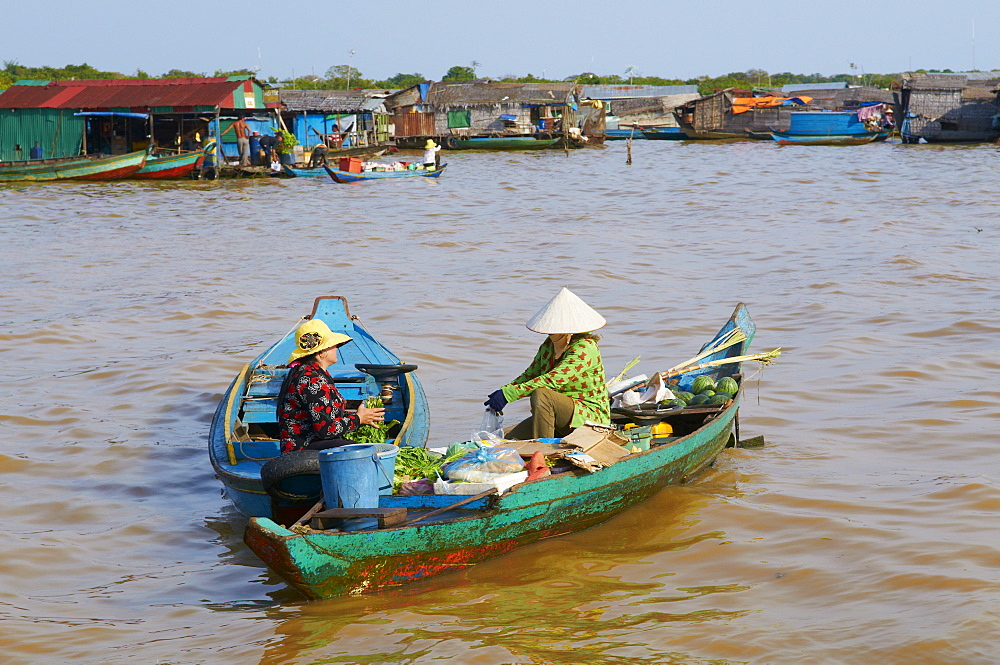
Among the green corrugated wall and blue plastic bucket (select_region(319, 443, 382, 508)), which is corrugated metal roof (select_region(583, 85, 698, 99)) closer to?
the green corrugated wall

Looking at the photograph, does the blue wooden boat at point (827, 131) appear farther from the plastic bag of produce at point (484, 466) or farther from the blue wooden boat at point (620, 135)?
the plastic bag of produce at point (484, 466)

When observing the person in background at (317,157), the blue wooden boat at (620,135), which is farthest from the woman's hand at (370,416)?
the blue wooden boat at (620,135)

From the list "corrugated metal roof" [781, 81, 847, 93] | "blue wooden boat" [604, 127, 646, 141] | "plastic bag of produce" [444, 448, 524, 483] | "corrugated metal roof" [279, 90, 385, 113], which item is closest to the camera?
"plastic bag of produce" [444, 448, 524, 483]

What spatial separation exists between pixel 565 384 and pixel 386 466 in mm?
1272

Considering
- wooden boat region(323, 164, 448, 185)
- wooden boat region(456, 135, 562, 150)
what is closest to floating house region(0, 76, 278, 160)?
wooden boat region(323, 164, 448, 185)

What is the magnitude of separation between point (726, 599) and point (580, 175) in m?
23.4

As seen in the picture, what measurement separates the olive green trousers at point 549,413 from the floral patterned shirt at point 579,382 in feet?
0.13

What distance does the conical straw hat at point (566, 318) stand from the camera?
16.6 ft

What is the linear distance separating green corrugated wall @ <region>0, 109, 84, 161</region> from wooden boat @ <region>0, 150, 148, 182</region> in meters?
2.34

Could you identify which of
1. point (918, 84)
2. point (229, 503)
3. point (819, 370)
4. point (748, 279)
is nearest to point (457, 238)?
point (748, 279)

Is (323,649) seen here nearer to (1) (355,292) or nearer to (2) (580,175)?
(1) (355,292)

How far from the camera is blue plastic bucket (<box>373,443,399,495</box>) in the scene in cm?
423

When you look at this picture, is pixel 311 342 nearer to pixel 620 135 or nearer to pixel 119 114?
pixel 119 114

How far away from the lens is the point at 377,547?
3977 mm
